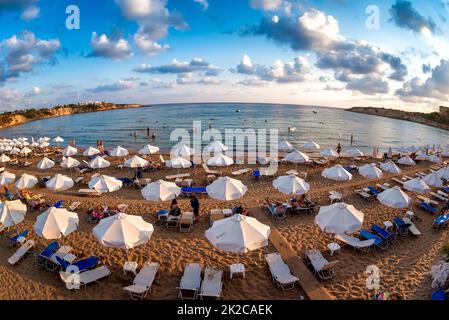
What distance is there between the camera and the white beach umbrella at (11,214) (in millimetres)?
9703

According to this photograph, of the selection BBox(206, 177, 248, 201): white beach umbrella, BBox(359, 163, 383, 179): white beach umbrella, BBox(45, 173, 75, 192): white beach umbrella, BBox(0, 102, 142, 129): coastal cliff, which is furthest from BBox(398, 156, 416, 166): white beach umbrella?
BBox(0, 102, 142, 129): coastal cliff

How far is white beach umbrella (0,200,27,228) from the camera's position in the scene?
970 centimetres

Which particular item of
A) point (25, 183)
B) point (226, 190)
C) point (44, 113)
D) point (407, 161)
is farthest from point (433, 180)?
point (44, 113)

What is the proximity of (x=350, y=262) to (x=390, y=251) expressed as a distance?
2.03 meters

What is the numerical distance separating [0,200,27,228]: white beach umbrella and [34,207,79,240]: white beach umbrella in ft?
5.42

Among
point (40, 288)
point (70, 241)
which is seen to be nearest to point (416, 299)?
point (40, 288)

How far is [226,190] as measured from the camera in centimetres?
1137

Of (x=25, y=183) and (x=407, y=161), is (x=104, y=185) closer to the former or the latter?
(x=25, y=183)

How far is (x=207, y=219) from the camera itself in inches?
500

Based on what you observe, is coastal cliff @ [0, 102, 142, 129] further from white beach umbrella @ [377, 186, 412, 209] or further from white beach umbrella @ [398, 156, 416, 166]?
white beach umbrella @ [377, 186, 412, 209]

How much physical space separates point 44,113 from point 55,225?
12485 cm

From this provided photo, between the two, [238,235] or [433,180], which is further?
[433,180]

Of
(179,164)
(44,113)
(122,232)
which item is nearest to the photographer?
(122,232)

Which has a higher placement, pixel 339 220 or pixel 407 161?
pixel 339 220
